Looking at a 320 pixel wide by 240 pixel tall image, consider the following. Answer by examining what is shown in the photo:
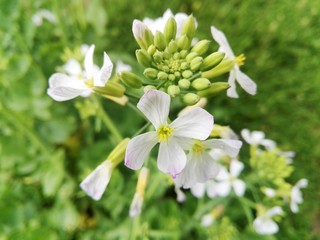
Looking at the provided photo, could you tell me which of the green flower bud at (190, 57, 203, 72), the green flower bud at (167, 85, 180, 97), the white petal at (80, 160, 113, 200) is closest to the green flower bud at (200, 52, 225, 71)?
the green flower bud at (190, 57, 203, 72)

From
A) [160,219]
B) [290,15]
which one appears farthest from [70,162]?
[290,15]

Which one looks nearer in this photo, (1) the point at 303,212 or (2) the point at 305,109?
(1) the point at 303,212

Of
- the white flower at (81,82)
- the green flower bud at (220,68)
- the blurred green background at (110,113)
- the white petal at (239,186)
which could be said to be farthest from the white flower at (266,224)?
the white flower at (81,82)

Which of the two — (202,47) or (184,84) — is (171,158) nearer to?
(184,84)

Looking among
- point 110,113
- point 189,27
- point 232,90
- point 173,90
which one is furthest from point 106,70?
point 110,113

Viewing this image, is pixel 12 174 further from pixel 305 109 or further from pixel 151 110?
pixel 305 109

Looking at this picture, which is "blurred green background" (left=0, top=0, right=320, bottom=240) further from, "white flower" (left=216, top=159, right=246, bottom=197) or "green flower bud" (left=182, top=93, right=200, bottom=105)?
"green flower bud" (left=182, top=93, right=200, bottom=105)
